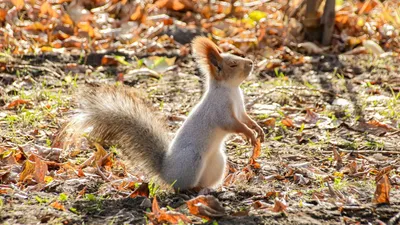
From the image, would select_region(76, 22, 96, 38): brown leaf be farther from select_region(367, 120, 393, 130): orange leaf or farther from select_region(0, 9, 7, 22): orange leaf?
select_region(367, 120, 393, 130): orange leaf

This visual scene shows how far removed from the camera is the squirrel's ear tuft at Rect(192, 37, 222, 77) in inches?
156

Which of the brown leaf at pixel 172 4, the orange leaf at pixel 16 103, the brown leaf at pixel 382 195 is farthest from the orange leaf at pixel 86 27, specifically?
the brown leaf at pixel 382 195

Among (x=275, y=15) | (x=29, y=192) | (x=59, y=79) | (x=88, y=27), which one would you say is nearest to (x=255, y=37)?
(x=275, y=15)

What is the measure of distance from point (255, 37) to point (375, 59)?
135cm

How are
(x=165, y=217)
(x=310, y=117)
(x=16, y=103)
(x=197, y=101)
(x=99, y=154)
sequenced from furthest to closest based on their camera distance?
(x=197, y=101), (x=16, y=103), (x=310, y=117), (x=99, y=154), (x=165, y=217)

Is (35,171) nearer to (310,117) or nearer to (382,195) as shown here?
(382,195)

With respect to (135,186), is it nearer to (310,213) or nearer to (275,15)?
(310,213)

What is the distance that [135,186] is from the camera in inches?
154

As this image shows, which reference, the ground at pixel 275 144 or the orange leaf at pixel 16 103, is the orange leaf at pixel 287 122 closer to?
the ground at pixel 275 144

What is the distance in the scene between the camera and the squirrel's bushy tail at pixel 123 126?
3.90m

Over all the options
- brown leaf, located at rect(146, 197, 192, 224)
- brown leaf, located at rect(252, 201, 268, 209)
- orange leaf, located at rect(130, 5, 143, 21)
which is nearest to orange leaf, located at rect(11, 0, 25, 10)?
orange leaf, located at rect(130, 5, 143, 21)

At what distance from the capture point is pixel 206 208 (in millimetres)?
3195

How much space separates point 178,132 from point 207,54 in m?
0.48

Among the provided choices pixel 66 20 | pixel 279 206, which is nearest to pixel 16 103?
pixel 66 20
